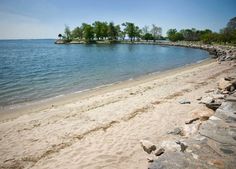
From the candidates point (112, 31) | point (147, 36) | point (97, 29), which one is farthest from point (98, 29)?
point (147, 36)

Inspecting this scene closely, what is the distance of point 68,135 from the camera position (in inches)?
281

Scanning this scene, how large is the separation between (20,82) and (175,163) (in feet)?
62.5

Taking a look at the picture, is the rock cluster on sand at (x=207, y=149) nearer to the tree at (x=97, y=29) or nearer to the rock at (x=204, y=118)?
the rock at (x=204, y=118)

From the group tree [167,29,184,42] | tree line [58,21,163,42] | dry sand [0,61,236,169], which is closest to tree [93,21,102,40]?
tree line [58,21,163,42]

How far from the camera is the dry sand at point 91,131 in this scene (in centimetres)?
551

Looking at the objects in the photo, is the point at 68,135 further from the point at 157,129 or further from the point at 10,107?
the point at 10,107

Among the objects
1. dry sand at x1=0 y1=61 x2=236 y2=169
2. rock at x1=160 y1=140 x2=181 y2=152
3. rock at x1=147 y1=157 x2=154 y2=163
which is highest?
rock at x1=160 y1=140 x2=181 y2=152

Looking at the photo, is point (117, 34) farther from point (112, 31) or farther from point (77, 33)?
point (77, 33)

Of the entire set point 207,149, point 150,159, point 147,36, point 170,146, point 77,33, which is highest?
point 77,33

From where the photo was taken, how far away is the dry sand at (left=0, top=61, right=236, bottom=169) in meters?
5.51

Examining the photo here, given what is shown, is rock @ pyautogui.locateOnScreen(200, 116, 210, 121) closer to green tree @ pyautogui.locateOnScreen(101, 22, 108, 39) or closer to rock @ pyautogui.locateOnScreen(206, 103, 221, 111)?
rock @ pyautogui.locateOnScreen(206, 103, 221, 111)

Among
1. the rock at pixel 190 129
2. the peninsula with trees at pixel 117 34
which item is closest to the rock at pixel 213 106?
the rock at pixel 190 129

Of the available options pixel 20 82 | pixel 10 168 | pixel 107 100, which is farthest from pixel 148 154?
pixel 20 82

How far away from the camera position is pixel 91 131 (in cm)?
736
